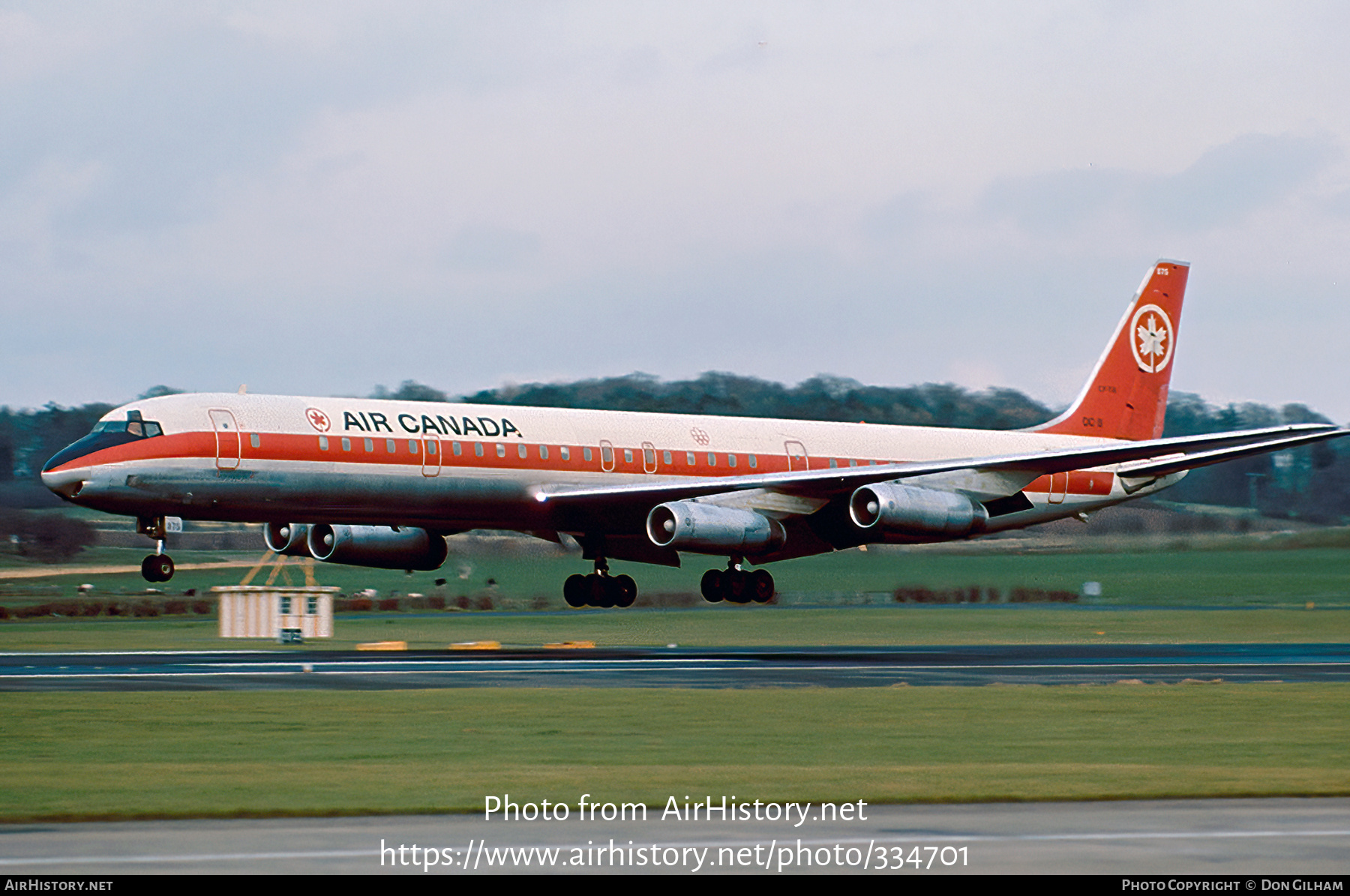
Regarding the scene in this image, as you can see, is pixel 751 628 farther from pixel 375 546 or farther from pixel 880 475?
pixel 375 546

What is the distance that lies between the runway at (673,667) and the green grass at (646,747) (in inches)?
70.1

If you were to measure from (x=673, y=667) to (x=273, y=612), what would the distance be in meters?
14.9

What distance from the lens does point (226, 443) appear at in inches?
1395

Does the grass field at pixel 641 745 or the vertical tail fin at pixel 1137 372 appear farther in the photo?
the vertical tail fin at pixel 1137 372

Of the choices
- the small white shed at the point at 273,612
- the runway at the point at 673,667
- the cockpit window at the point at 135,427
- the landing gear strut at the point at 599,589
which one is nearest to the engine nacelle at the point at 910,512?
the runway at the point at 673,667

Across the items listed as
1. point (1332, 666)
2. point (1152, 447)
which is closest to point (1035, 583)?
point (1152, 447)

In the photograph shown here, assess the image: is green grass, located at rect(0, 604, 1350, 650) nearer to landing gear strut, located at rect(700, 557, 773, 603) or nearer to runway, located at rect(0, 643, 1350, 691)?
landing gear strut, located at rect(700, 557, 773, 603)

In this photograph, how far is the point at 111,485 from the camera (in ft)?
114

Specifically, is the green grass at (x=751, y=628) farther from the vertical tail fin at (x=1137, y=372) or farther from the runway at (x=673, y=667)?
the vertical tail fin at (x=1137, y=372)

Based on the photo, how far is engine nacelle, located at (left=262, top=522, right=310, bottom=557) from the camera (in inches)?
1628

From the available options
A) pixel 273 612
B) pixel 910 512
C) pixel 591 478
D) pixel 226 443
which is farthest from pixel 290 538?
pixel 910 512

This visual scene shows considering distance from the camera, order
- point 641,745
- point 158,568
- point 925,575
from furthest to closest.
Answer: point 925,575 < point 158,568 < point 641,745

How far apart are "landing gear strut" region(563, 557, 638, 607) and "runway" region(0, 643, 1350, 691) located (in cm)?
773

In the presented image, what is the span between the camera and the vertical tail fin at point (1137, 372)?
51.4m
